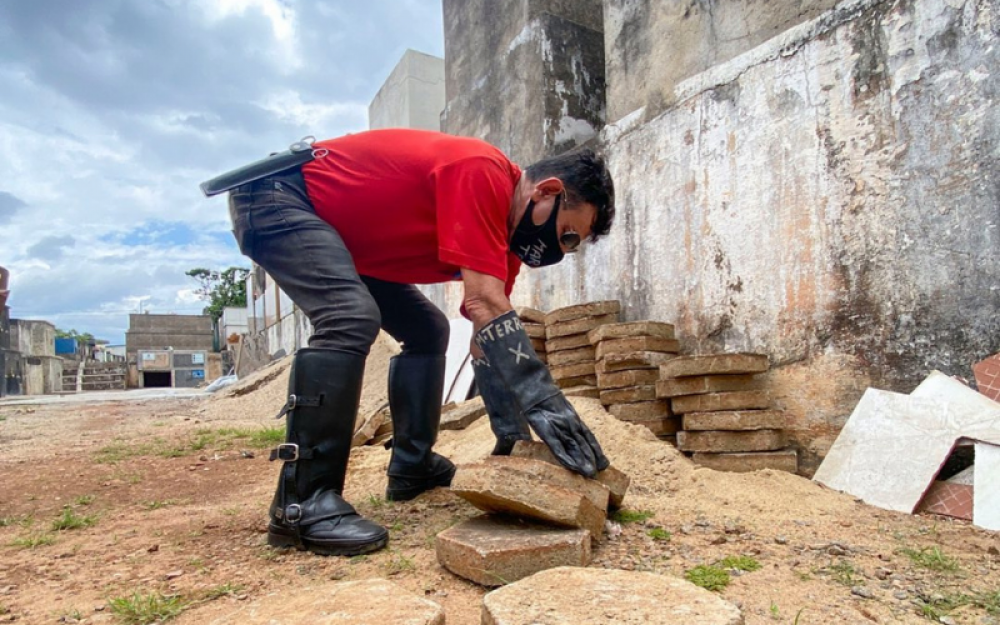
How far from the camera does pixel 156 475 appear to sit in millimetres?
3582

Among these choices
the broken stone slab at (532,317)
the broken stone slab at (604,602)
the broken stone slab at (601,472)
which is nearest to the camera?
the broken stone slab at (604,602)

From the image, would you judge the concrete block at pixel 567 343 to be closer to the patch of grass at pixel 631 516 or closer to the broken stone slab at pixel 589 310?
the broken stone slab at pixel 589 310

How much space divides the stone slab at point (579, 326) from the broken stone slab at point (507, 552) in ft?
7.97

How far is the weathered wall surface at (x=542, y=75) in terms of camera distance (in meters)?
5.71

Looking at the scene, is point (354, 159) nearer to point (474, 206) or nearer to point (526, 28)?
point (474, 206)

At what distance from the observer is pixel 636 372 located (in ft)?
11.5

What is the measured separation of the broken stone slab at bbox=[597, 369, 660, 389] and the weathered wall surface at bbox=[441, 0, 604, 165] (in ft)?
8.91

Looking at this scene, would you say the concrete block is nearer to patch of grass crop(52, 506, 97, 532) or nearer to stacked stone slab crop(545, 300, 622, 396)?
stacked stone slab crop(545, 300, 622, 396)

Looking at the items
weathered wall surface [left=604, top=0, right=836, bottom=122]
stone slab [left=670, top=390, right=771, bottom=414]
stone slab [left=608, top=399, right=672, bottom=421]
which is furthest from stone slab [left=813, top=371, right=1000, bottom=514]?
weathered wall surface [left=604, top=0, right=836, bottom=122]

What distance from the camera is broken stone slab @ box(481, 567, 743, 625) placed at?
47.3 inches

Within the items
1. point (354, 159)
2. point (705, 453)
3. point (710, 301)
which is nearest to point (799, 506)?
point (705, 453)

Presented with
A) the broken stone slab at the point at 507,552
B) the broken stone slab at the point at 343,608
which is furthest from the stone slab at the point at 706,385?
the broken stone slab at the point at 343,608

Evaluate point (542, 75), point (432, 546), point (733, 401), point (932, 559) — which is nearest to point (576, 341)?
point (733, 401)

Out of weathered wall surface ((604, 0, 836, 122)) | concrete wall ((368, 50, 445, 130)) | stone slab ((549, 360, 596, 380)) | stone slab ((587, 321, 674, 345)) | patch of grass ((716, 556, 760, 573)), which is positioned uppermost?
concrete wall ((368, 50, 445, 130))
